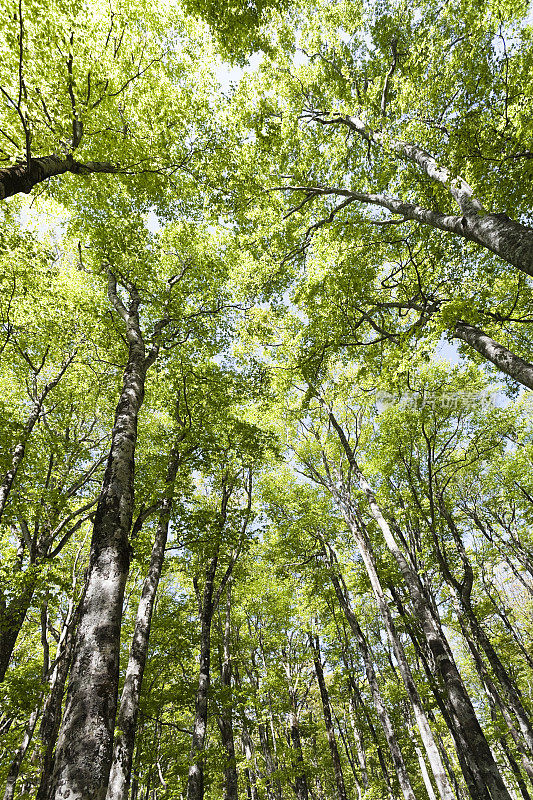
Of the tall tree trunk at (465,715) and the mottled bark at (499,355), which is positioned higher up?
the mottled bark at (499,355)

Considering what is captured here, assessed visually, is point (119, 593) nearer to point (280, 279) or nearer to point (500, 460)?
point (280, 279)

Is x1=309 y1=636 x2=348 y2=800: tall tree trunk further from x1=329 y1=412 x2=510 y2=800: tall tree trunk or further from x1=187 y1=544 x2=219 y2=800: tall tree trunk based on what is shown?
x1=187 y1=544 x2=219 y2=800: tall tree trunk

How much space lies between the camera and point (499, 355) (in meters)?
6.84

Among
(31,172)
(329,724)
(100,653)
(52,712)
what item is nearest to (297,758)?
(329,724)

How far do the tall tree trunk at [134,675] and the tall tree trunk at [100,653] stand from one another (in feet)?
10.0

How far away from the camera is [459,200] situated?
22.0 ft

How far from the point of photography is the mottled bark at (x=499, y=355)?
6281 mm

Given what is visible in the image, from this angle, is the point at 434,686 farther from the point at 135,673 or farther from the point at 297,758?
the point at 135,673

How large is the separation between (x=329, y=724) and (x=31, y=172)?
21.2m

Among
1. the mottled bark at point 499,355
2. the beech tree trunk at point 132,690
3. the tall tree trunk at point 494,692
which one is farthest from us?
the tall tree trunk at point 494,692

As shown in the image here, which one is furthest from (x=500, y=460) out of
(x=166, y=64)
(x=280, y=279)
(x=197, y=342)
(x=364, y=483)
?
(x=166, y=64)

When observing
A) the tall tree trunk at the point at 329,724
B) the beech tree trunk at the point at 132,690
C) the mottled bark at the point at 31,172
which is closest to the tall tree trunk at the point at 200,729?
the beech tree trunk at the point at 132,690

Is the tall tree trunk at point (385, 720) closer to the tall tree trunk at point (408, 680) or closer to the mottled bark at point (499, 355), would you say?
the tall tree trunk at point (408, 680)

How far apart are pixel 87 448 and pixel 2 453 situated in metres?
4.42
